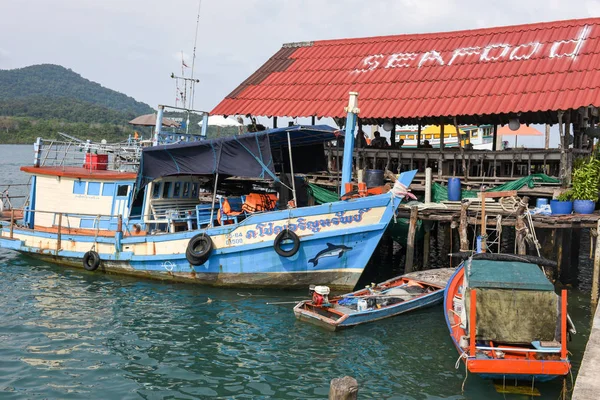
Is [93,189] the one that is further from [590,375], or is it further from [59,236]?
[590,375]

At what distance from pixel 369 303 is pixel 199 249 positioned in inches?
189

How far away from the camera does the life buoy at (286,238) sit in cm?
1442

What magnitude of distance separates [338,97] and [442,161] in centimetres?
445

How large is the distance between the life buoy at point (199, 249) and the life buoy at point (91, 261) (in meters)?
3.32

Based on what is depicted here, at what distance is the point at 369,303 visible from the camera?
13.4m

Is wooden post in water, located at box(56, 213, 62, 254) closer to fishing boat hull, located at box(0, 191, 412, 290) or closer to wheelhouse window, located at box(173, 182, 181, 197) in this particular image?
fishing boat hull, located at box(0, 191, 412, 290)

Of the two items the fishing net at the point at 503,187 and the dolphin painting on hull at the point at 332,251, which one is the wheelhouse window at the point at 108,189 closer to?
the dolphin painting on hull at the point at 332,251

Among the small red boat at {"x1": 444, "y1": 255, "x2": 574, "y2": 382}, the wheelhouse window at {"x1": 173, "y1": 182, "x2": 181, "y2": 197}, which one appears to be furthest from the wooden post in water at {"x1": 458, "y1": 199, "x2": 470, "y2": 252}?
the wheelhouse window at {"x1": 173, "y1": 182, "x2": 181, "y2": 197}

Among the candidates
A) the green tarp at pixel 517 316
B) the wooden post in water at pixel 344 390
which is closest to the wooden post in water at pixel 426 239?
the green tarp at pixel 517 316

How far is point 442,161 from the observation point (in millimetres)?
18578

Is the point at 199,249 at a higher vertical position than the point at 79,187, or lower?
lower

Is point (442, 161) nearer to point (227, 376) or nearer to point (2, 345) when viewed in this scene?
point (227, 376)

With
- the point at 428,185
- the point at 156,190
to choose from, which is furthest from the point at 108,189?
the point at 428,185

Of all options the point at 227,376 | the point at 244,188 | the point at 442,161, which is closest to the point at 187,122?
the point at 244,188
